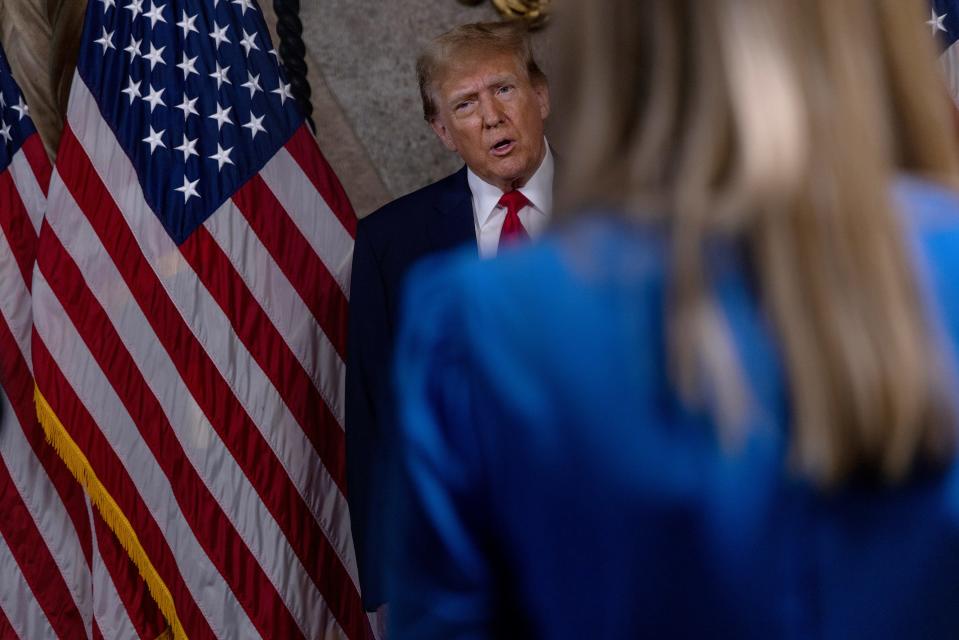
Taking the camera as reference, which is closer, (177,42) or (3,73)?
(177,42)

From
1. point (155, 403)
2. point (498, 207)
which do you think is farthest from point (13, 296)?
point (498, 207)

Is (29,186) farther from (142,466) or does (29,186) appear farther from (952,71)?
(952,71)

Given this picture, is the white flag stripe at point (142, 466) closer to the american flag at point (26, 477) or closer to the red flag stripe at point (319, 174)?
the american flag at point (26, 477)

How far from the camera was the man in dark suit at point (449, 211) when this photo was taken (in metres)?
2.90

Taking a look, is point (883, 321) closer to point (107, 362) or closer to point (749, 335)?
point (749, 335)

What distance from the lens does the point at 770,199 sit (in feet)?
2.39

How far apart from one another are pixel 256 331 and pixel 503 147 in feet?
2.40

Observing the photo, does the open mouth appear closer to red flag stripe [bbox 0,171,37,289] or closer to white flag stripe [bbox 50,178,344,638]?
white flag stripe [bbox 50,178,344,638]

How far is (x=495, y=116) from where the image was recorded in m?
2.91

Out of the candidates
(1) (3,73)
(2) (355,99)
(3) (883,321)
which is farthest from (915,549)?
(1) (3,73)

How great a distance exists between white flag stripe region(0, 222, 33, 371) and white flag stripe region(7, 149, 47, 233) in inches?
3.6

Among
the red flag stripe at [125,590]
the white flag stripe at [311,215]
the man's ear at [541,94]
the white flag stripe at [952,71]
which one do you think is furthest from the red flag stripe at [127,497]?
the white flag stripe at [952,71]

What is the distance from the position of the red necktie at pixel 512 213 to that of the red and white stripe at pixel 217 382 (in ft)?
1.51

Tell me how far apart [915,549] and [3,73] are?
3.06 m
